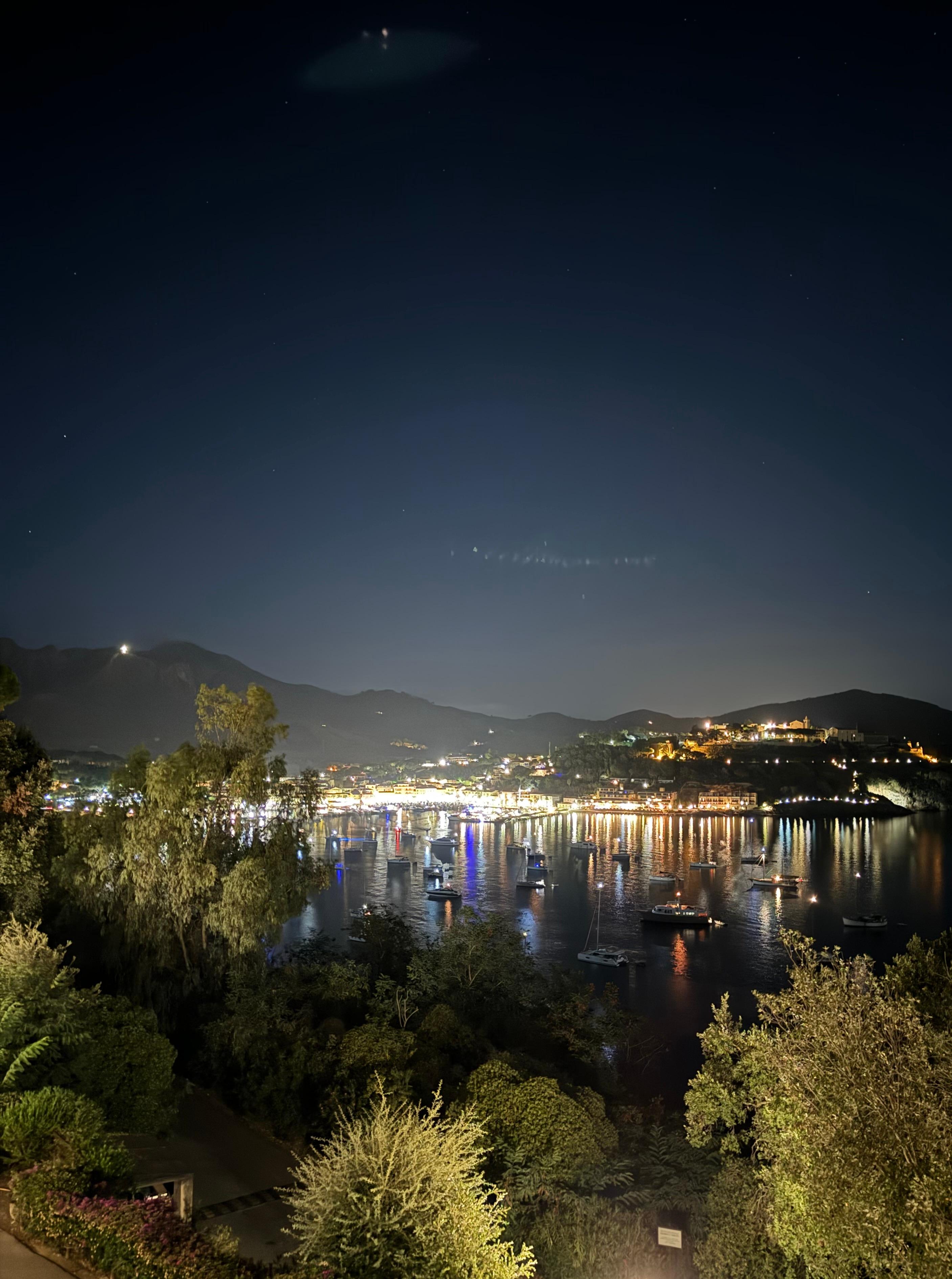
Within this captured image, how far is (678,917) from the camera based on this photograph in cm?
3972

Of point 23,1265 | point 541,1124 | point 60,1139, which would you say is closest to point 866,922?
point 541,1124

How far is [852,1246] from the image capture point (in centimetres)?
676

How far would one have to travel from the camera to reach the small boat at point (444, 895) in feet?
152

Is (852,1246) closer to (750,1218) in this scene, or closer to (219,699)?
(750,1218)

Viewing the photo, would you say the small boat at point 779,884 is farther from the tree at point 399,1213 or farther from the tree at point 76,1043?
the tree at point 399,1213

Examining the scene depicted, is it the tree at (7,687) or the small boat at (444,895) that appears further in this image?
the small boat at (444,895)

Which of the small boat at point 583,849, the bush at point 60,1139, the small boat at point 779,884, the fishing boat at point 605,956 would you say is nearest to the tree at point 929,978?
the bush at point 60,1139

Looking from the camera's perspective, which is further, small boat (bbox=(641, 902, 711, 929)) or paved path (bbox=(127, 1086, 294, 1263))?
small boat (bbox=(641, 902, 711, 929))

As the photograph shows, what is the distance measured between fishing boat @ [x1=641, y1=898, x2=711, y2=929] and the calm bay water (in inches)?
21.9

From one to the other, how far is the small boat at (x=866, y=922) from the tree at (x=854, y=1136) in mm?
34176

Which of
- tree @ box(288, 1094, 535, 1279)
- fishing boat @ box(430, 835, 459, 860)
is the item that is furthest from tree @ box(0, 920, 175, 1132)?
fishing boat @ box(430, 835, 459, 860)

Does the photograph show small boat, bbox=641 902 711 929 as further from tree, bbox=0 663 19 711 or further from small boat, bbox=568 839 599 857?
tree, bbox=0 663 19 711

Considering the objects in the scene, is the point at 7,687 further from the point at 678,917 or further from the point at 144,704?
the point at 144,704

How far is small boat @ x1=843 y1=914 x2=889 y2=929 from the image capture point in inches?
1554
